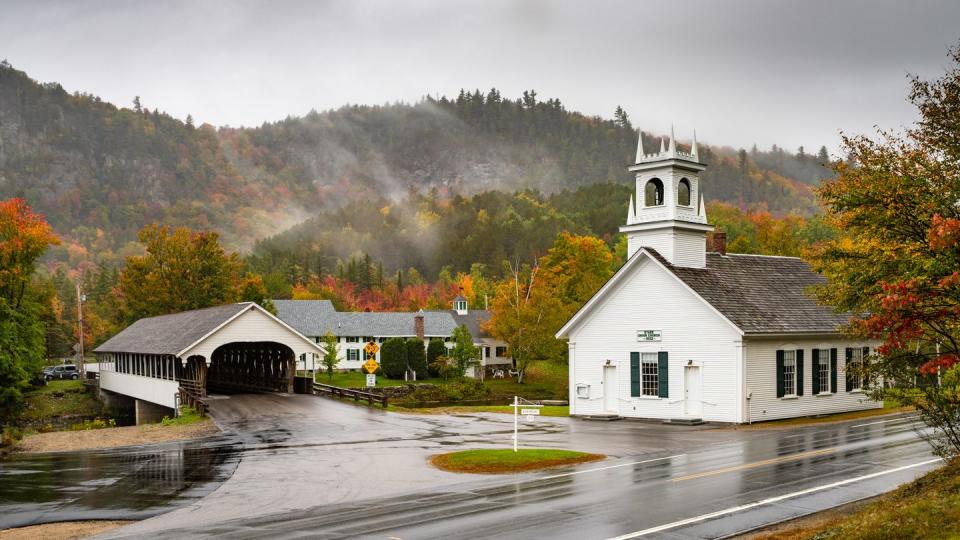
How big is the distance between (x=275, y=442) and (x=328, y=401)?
15.3 m

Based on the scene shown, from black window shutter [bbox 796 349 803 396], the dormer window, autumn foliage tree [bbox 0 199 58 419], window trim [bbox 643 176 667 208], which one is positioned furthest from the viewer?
autumn foliage tree [bbox 0 199 58 419]

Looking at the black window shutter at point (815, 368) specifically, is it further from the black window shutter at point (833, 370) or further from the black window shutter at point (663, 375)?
the black window shutter at point (663, 375)

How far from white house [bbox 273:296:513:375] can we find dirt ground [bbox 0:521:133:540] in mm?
70384

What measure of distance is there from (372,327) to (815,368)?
198ft

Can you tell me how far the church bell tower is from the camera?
37969 millimetres

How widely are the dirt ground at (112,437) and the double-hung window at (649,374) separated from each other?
16436 millimetres

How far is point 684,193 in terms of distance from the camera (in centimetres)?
3931

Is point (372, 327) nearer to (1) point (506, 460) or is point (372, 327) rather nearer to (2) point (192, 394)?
(2) point (192, 394)

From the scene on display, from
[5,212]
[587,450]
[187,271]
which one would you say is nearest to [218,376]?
[5,212]

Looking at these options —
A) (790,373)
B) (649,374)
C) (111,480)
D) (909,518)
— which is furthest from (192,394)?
(909,518)

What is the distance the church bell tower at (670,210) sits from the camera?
3797 cm

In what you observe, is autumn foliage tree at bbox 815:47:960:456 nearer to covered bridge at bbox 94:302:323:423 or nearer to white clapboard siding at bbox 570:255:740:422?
white clapboard siding at bbox 570:255:740:422

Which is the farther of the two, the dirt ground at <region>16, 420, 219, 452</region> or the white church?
the white church

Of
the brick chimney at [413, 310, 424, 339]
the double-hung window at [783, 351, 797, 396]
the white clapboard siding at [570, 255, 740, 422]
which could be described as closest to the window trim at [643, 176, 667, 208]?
the white clapboard siding at [570, 255, 740, 422]
